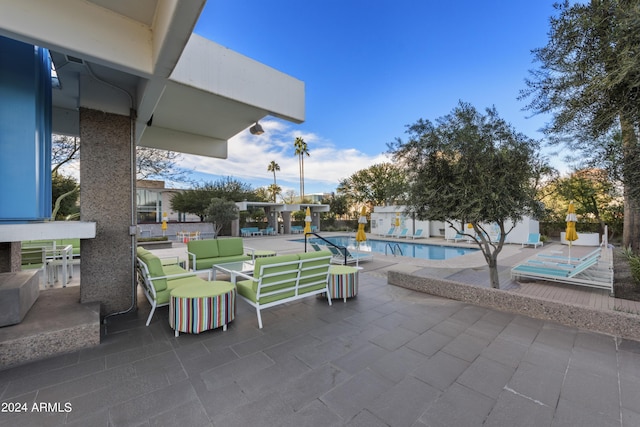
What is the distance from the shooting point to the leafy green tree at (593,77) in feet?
11.8

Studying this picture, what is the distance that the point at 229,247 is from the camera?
6973mm

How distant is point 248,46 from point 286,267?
478 cm

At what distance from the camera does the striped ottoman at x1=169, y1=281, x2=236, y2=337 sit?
3186mm

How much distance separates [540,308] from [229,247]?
21.8ft

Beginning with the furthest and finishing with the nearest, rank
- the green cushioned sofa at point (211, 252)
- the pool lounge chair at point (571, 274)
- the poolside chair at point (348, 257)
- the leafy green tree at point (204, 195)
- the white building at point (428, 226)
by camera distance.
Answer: the leafy green tree at point (204, 195) < the white building at point (428, 226) < the poolside chair at point (348, 257) < the green cushioned sofa at point (211, 252) < the pool lounge chair at point (571, 274)

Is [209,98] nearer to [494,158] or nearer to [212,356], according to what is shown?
[212,356]

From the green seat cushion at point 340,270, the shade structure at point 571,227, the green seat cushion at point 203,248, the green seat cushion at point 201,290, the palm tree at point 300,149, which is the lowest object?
the green seat cushion at point 340,270

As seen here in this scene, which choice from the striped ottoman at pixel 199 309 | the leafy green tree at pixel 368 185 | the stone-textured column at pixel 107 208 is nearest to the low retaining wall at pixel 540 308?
the striped ottoman at pixel 199 309

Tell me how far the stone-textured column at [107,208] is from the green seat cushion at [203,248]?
7.76 ft

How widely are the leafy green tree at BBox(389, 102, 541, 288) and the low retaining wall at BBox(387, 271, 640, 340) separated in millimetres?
1101

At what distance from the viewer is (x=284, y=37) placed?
795cm

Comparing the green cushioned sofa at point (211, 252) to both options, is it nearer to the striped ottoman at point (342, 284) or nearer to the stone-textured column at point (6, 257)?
the stone-textured column at point (6, 257)

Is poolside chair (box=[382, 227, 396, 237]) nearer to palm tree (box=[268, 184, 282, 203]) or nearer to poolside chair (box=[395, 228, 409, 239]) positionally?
poolside chair (box=[395, 228, 409, 239])

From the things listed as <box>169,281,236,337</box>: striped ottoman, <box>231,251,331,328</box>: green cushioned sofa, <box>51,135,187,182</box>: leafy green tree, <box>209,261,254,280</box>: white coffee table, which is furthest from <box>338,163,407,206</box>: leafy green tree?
<box>169,281,236,337</box>: striped ottoman
